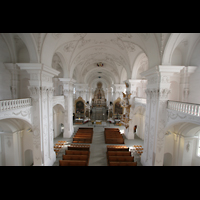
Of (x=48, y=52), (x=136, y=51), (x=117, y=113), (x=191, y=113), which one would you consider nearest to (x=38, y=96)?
(x=48, y=52)

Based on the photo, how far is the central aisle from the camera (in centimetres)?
905

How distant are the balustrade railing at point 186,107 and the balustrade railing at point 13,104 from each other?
26.7 feet

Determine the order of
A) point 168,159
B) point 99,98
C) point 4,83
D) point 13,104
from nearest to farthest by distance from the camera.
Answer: point 13,104
point 4,83
point 168,159
point 99,98

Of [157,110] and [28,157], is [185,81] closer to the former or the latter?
[157,110]

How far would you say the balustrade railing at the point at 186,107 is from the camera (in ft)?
16.2

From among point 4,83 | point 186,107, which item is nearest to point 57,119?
point 4,83

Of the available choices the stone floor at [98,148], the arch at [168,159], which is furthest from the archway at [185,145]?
the stone floor at [98,148]

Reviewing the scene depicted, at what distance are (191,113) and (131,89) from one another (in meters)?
7.79

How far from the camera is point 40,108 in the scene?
718 cm

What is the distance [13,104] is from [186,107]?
330 inches

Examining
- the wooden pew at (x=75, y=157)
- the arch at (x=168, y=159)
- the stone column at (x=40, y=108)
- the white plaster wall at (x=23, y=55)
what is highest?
the white plaster wall at (x=23, y=55)

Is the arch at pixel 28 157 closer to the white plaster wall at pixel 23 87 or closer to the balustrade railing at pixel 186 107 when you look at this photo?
the white plaster wall at pixel 23 87

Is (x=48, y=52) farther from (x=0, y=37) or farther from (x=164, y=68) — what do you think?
(x=164, y=68)

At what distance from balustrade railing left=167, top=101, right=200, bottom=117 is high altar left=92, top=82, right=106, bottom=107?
30.4 meters
